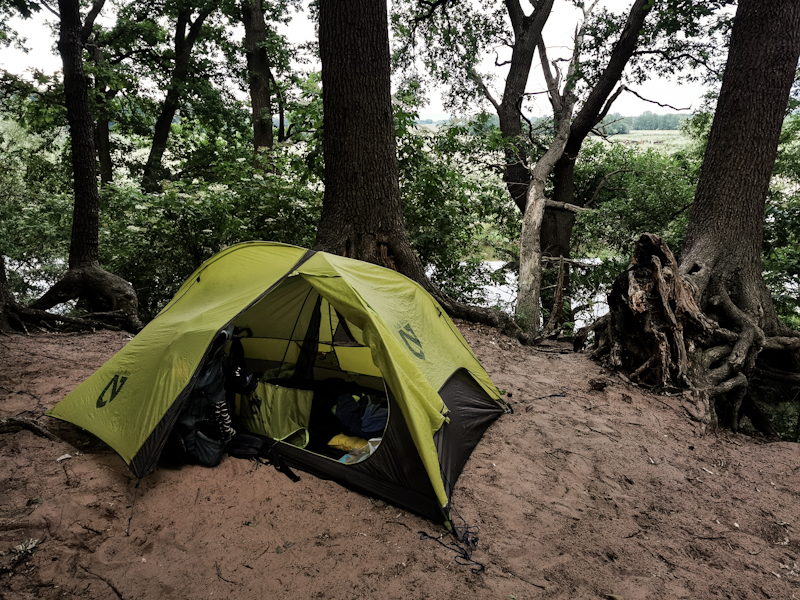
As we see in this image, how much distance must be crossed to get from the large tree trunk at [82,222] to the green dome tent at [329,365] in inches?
136

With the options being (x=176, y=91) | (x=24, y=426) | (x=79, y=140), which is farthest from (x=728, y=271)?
Answer: (x=176, y=91)

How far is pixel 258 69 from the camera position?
40.1ft

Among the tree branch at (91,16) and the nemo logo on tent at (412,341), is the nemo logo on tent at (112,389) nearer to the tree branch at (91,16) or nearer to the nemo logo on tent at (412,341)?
the nemo logo on tent at (412,341)

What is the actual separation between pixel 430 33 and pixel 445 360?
34.0 ft

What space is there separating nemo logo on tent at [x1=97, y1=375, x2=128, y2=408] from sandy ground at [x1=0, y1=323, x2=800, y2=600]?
0.30 metres

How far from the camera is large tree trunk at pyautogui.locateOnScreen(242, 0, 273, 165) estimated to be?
475 inches

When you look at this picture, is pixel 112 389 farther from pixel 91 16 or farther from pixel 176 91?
pixel 176 91

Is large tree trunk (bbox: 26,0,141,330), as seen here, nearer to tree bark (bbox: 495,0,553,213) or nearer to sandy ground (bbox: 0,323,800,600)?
sandy ground (bbox: 0,323,800,600)

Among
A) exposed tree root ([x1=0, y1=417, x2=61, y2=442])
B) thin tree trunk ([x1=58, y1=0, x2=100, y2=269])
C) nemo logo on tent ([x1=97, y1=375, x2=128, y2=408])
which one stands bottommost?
exposed tree root ([x1=0, y1=417, x2=61, y2=442])

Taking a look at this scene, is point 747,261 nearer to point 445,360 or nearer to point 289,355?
point 445,360

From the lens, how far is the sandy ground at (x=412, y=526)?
2262 mm

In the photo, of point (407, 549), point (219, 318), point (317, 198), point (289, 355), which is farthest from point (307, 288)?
point (317, 198)

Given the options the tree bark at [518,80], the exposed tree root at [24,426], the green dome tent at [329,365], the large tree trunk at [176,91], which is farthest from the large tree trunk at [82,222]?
the tree bark at [518,80]

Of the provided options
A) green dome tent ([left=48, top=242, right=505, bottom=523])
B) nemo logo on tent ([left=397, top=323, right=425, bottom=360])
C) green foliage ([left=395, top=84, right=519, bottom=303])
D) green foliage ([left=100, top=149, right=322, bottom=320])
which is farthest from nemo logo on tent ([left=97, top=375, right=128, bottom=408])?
green foliage ([left=395, top=84, right=519, bottom=303])
